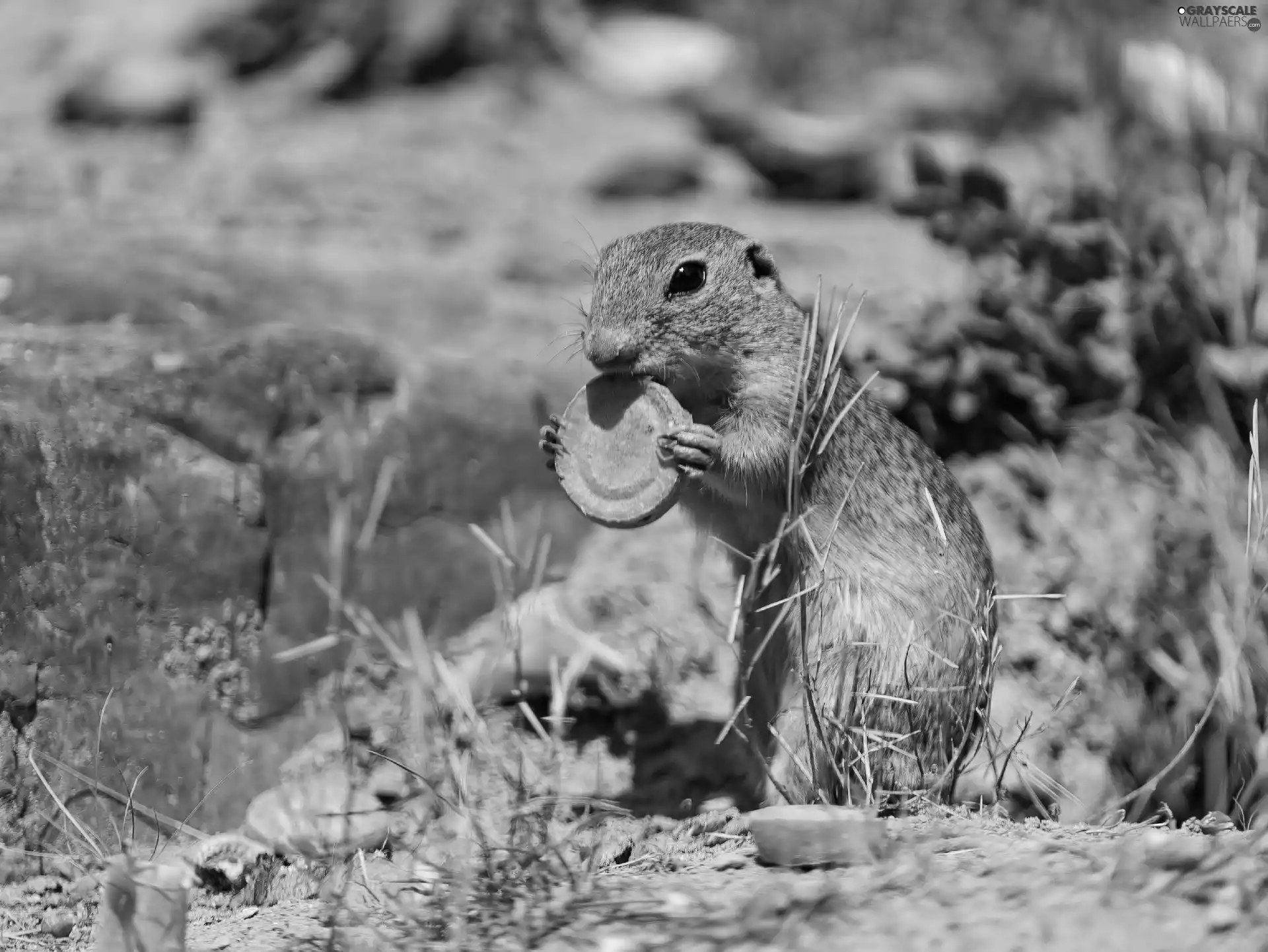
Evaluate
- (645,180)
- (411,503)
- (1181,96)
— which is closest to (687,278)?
(411,503)

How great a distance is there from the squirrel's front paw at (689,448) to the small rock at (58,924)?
187 centimetres

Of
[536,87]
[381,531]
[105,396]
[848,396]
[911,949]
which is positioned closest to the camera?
[911,949]

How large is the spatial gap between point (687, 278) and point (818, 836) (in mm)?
1761

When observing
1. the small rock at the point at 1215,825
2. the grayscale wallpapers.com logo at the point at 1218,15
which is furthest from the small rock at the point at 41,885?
the grayscale wallpapers.com logo at the point at 1218,15

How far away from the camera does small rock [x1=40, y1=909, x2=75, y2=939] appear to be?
337cm

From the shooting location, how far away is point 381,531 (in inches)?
187

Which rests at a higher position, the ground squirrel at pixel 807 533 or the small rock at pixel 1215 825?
the ground squirrel at pixel 807 533

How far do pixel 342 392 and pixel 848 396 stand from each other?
171cm

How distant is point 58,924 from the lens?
133 inches

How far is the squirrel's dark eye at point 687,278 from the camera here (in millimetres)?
4027

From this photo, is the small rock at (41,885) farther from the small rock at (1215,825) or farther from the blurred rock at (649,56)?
the blurred rock at (649,56)

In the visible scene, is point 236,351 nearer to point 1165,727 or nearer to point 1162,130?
point 1165,727

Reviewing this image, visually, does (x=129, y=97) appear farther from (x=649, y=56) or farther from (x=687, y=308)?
(x=687, y=308)

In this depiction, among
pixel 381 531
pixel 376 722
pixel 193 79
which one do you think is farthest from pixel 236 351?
pixel 193 79
